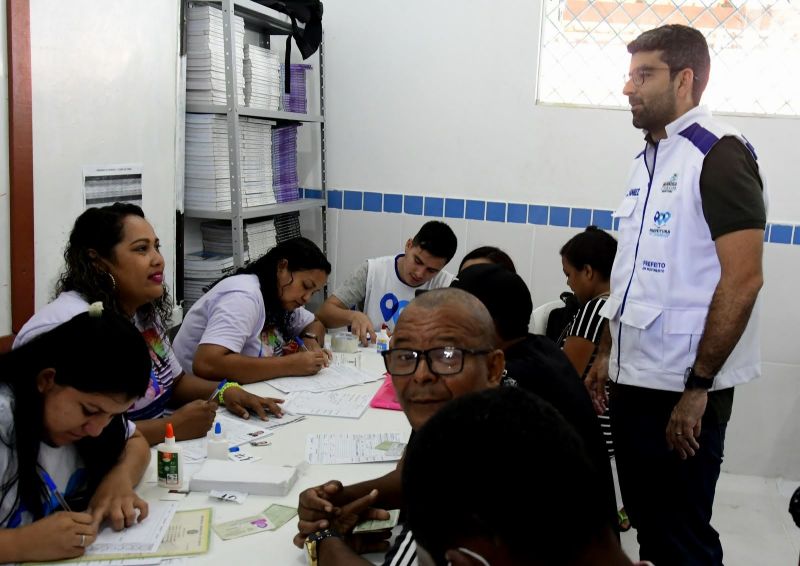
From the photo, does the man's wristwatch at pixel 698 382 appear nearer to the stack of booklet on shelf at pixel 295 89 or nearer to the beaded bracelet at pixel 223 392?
the beaded bracelet at pixel 223 392

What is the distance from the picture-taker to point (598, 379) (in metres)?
2.46

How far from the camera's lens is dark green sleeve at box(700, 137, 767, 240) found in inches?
75.1

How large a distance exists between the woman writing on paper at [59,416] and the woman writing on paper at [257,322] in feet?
3.37

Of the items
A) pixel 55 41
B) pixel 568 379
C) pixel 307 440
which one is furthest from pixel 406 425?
pixel 55 41

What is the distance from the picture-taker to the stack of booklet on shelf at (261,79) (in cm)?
351

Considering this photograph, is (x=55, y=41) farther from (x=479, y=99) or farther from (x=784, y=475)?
(x=784, y=475)

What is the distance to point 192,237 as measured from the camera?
143 inches

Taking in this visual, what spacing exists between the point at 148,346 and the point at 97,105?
43.4 inches

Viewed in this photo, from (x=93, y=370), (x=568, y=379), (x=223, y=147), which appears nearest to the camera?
(x=93, y=370)

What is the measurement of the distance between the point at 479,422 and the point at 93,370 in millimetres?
941

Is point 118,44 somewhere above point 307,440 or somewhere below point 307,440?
above

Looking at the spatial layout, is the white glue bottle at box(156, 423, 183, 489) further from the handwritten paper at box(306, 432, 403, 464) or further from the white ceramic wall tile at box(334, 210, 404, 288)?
the white ceramic wall tile at box(334, 210, 404, 288)

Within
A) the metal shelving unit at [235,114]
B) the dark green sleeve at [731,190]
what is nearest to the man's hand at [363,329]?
the metal shelving unit at [235,114]

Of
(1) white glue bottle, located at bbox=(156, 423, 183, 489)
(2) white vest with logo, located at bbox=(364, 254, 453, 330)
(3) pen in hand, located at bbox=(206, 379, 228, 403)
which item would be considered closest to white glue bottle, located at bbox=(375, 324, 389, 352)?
(2) white vest with logo, located at bbox=(364, 254, 453, 330)
